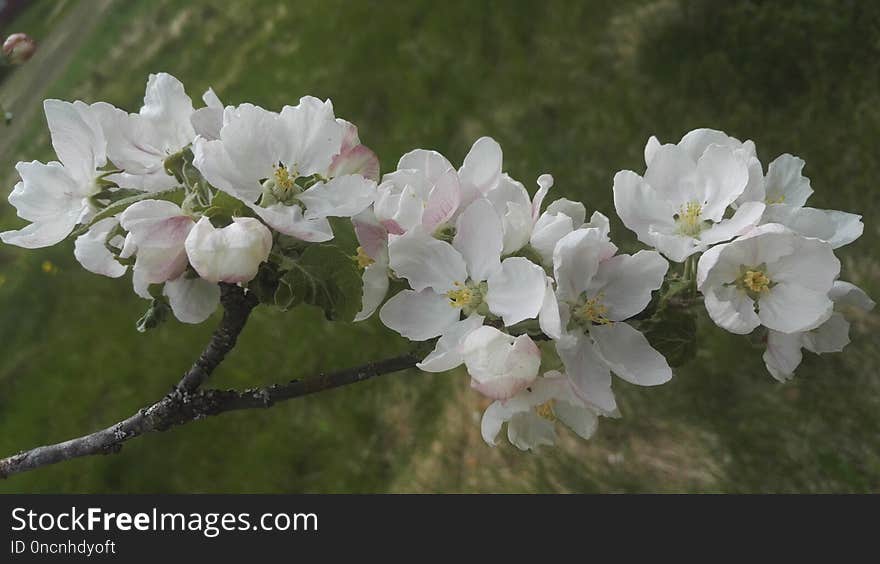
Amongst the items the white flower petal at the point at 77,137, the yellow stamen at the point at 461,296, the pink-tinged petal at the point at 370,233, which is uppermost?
the white flower petal at the point at 77,137

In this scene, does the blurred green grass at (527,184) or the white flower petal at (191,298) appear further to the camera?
the blurred green grass at (527,184)

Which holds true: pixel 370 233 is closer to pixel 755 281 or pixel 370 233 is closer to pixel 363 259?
pixel 363 259

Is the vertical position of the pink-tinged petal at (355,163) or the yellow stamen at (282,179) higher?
the yellow stamen at (282,179)

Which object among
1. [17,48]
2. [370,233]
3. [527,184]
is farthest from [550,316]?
[527,184]

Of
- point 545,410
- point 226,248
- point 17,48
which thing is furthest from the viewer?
point 17,48

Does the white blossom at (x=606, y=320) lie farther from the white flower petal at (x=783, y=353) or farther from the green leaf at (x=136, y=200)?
the green leaf at (x=136, y=200)

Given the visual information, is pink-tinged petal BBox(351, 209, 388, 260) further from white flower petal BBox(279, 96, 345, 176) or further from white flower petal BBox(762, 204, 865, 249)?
white flower petal BBox(762, 204, 865, 249)

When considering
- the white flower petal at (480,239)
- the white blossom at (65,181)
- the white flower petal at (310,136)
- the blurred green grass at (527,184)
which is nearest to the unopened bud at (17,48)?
the white blossom at (65,181)
